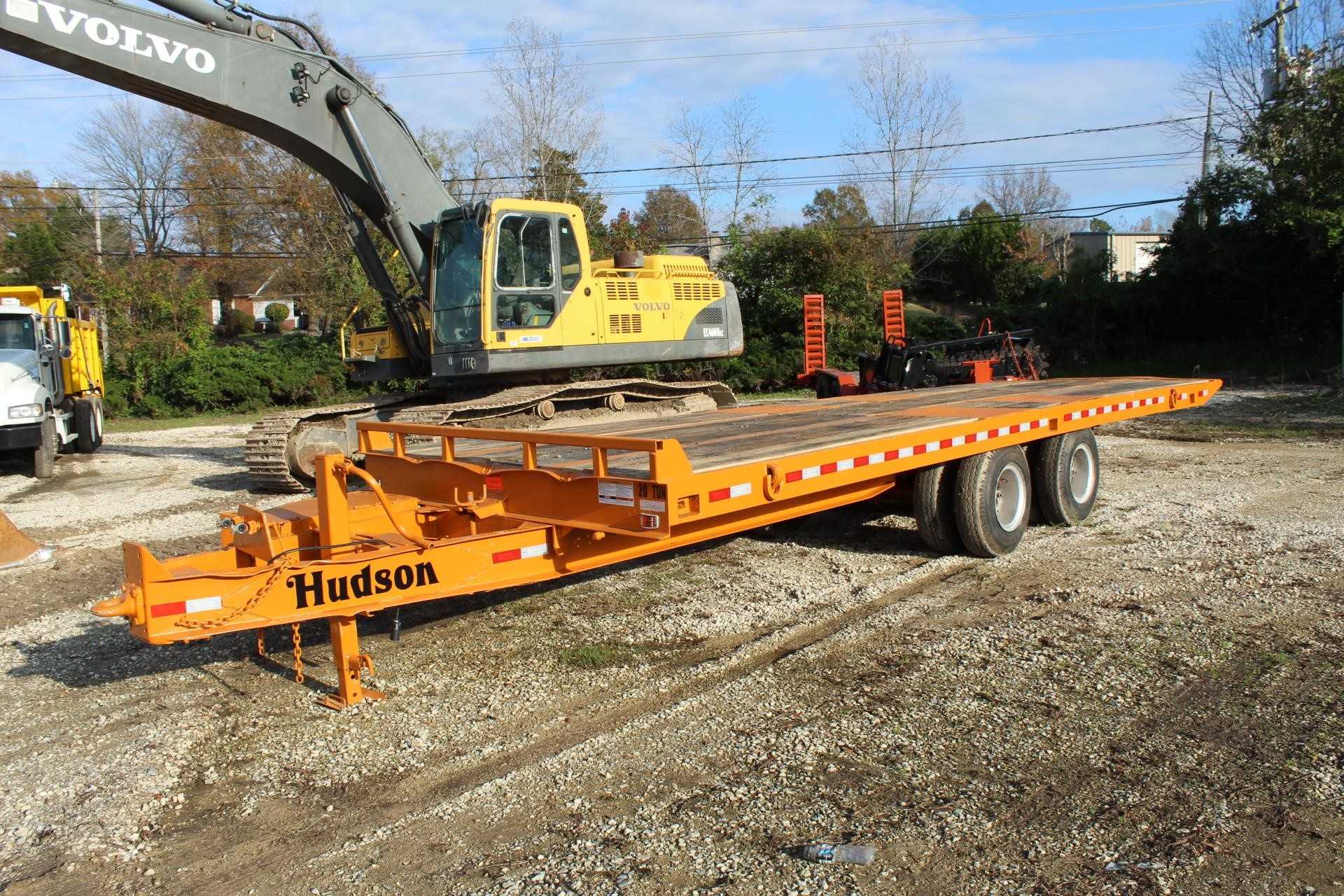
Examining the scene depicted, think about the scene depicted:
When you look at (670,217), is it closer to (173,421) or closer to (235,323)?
(235,323)

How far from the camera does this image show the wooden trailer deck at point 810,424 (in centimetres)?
540

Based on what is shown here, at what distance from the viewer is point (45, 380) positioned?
1425cm

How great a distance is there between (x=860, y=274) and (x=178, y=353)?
670 inches

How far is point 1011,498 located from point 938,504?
0.78m

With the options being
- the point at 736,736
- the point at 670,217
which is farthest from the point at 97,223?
the point at 736,736

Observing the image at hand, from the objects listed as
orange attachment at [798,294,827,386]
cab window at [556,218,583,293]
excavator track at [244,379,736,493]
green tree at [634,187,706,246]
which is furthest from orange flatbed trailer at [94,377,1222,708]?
green tree at [634,187,706,246]

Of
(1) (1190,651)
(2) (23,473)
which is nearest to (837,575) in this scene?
(1) (1190,651)

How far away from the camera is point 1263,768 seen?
3.91 metres

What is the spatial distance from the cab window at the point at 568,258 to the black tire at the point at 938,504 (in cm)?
491

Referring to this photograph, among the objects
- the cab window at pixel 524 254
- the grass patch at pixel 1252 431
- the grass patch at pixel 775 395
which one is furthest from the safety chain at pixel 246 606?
the grass patch at pixel 775 395

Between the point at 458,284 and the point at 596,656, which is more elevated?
the point at 458,284

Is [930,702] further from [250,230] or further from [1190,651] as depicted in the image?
[250,230]

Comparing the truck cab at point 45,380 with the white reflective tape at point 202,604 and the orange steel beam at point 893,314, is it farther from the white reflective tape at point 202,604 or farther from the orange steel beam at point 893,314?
the orange steel beam at point 893,314

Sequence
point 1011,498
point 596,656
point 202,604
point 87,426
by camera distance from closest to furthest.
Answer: point 202,604 → point 596,656 → point 1011,498 → point 87,426
